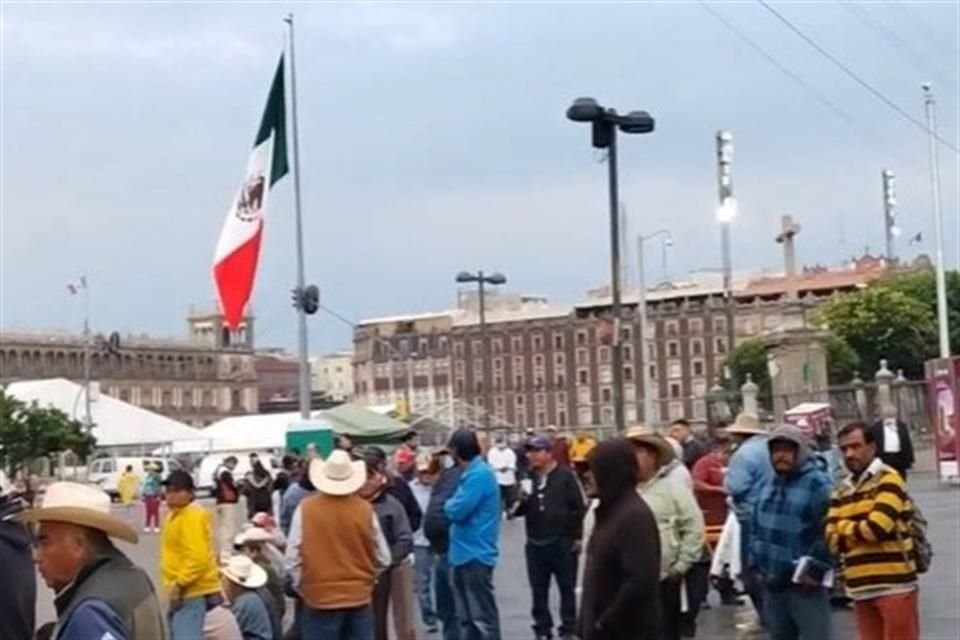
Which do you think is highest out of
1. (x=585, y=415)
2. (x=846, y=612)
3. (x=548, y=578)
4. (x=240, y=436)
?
(x=585, y=415)

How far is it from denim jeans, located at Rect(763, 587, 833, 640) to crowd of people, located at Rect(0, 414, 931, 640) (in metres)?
0.01

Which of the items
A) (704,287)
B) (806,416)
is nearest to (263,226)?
(806,416)

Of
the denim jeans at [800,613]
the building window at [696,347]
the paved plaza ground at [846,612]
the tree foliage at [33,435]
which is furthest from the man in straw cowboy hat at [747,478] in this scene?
the building window at [696,347]

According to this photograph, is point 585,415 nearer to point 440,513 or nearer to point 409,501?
point 409,501

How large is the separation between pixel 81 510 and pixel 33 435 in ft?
252

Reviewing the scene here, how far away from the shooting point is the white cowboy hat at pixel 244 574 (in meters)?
10.5

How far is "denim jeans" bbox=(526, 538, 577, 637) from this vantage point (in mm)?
14438

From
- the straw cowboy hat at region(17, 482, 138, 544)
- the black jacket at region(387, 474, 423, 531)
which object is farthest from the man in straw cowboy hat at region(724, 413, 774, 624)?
the straw cowboy hat at region(17, 482, 138, 544)

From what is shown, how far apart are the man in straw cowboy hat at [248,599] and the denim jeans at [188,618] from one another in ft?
2.87

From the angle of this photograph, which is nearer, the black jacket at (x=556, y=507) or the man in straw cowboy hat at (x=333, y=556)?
the man in straw cowboy hat at (x=333, y=556)

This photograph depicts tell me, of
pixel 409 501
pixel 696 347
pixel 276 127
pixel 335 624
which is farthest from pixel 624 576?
pixel 696 347

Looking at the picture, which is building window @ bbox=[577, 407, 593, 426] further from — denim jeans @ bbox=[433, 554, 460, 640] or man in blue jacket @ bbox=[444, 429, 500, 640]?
man in blue jacket @ bbox=[444, 429, 500, 640]

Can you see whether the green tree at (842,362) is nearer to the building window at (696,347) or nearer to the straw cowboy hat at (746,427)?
the building window at (696,347)

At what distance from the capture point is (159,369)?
153 m
